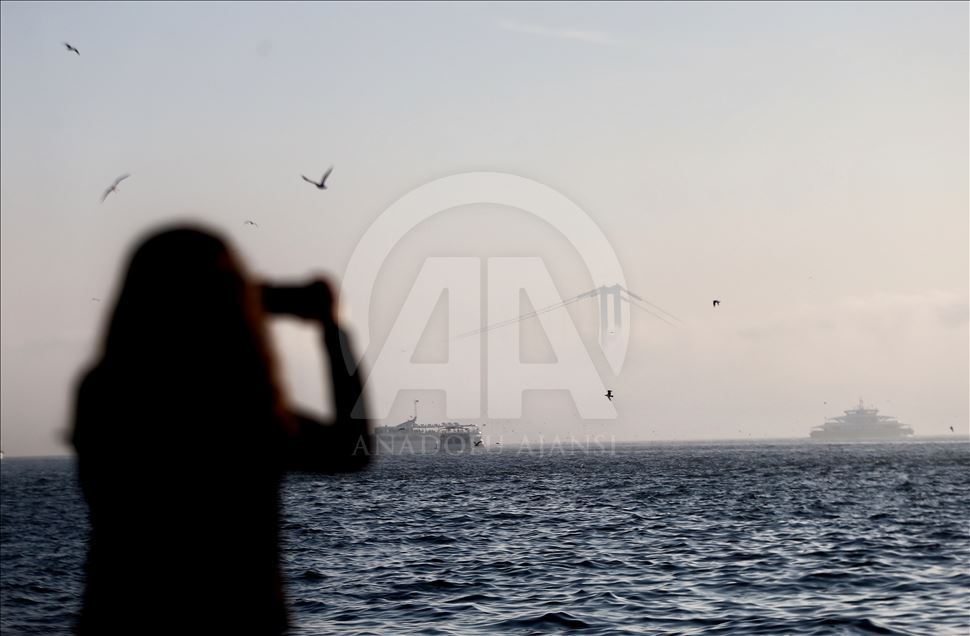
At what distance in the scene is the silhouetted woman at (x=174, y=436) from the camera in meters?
2.72

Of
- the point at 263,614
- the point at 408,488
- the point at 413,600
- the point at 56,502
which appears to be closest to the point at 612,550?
the point at 413,600

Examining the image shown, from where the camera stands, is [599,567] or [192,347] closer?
[192,347]

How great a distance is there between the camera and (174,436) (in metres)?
2.74

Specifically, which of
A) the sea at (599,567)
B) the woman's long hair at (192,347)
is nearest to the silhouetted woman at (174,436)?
the woman's long hair at (192,347)

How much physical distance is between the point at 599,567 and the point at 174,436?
892 inches

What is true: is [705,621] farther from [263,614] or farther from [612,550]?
[263,614]

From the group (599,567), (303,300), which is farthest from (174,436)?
(599,567)

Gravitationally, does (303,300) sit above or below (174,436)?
above

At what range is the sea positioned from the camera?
18.1 meters

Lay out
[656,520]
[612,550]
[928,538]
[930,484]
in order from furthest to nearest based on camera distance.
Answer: [930,484]
[656,520]
[928,538]
[612,550]

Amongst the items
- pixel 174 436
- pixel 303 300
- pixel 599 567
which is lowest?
pixel 599 567

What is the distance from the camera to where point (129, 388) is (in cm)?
274

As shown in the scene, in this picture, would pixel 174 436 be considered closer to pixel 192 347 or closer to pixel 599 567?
pixel 192 347

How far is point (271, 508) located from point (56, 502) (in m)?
68.3
